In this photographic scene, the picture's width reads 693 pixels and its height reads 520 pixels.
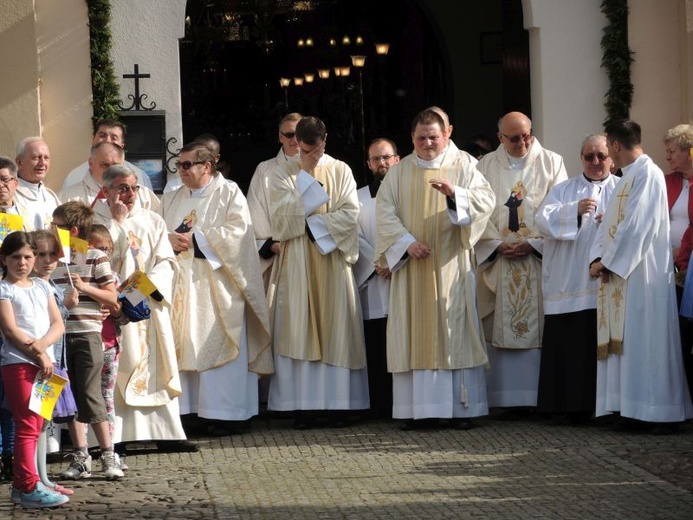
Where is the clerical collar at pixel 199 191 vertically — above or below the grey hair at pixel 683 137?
below

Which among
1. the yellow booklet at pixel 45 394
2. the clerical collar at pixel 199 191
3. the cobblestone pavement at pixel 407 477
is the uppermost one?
the clerical collar at pixel 199 191

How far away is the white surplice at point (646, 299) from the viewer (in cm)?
1035

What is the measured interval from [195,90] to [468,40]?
5021 millimetres

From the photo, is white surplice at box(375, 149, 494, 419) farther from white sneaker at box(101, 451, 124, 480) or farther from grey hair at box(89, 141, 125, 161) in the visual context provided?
white sneaker at box(101, 451, 124, 480)

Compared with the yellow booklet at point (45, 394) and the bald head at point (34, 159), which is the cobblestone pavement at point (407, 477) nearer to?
the yellow booklet at point (45, 394)

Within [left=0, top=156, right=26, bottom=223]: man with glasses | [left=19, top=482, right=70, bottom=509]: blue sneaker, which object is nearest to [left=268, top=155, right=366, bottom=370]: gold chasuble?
[left=0, top=156, right=26, bottom=223]: man with glasses

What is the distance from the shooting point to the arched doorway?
20.0 m

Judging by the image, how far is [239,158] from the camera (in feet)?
76.8

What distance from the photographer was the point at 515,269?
1153cm

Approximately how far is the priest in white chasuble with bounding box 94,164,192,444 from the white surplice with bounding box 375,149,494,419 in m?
1.86

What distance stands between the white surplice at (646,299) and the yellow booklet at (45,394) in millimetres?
4057

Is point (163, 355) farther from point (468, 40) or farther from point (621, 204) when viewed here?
point (468, 40)

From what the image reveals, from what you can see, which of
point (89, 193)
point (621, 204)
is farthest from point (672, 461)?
point (89, 193)

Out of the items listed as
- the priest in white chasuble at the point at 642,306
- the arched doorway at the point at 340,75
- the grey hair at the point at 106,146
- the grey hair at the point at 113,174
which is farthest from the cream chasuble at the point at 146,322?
the arched doorway at the point at 340,75
